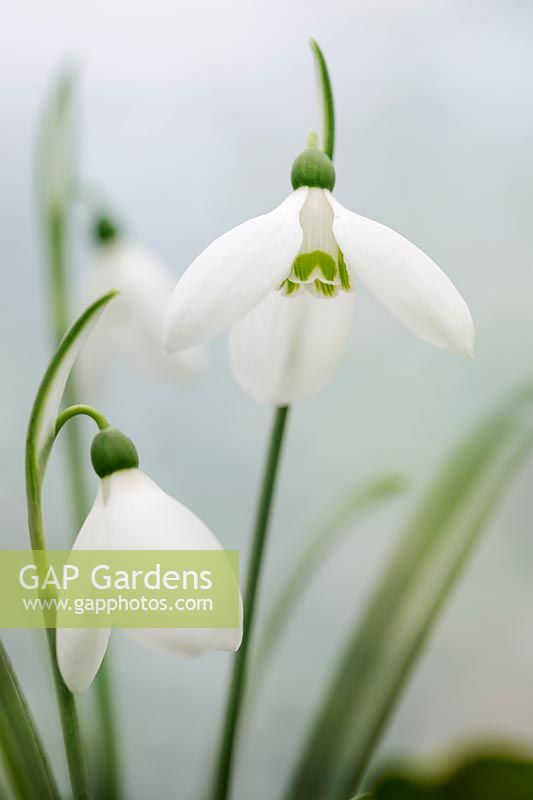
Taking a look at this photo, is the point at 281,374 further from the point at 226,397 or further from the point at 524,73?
the point at 524,73

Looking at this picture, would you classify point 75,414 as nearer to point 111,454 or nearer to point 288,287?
point 111,454

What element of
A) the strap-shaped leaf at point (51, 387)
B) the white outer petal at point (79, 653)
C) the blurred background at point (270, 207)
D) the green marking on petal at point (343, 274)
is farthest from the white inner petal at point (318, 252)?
the blurred background at point (270, 207)

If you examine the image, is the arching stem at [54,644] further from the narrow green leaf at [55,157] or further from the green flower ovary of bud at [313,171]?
the narrow green leaf at [55,157]

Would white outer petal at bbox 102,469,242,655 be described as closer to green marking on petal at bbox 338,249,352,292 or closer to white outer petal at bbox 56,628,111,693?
white outer petal at bbox 56,628,111,693

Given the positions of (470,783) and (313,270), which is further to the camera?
(470,783)

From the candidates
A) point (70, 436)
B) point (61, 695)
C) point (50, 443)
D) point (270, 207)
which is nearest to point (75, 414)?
point (50, 443)
